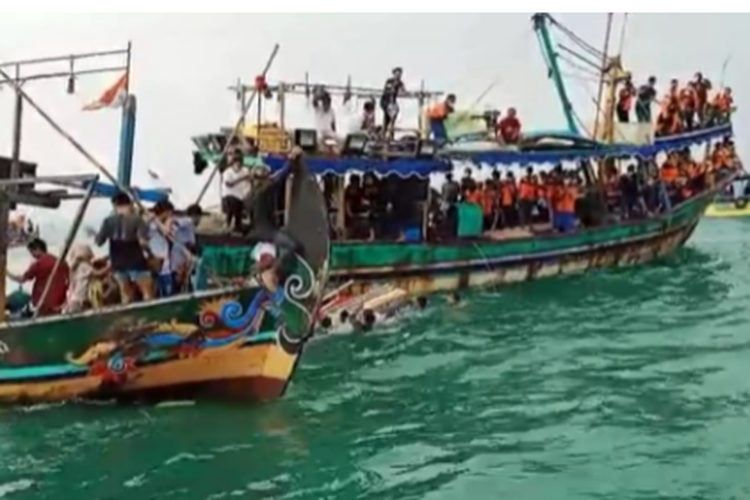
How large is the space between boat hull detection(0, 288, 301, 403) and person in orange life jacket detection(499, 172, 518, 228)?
9.44 m

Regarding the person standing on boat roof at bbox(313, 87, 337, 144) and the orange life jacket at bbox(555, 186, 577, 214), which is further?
the orange life jacket at bbox(555, 186, 577, 214)

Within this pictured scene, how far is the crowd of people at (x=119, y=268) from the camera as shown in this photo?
10.3 m

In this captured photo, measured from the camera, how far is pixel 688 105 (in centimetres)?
2248

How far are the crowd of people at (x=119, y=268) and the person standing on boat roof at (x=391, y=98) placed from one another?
759cm

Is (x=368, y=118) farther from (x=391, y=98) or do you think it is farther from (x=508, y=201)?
(x=508, y=201)

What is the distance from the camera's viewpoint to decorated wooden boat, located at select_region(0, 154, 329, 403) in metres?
10.2

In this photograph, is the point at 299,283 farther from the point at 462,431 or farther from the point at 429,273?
the point at 429,273

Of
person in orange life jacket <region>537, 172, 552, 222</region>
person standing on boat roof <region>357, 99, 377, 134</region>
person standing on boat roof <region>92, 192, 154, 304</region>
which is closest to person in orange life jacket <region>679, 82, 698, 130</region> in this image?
person in orange life jacket <region>537, 172, 552, 222</region>

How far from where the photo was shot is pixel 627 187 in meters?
21.7

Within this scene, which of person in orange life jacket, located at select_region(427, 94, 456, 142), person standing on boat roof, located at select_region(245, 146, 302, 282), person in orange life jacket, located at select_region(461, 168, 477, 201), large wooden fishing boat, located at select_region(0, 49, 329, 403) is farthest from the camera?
person in orange life jacket, located at select_region(461, 168, 477, 201)

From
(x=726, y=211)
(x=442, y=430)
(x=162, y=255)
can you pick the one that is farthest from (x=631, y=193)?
(x=726, y=211)

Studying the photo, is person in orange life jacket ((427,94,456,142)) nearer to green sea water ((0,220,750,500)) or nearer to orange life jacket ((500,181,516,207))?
orange life jacket ((500,181,516,207))

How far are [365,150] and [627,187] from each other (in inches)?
242

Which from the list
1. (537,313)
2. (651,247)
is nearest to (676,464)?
(537,313)
